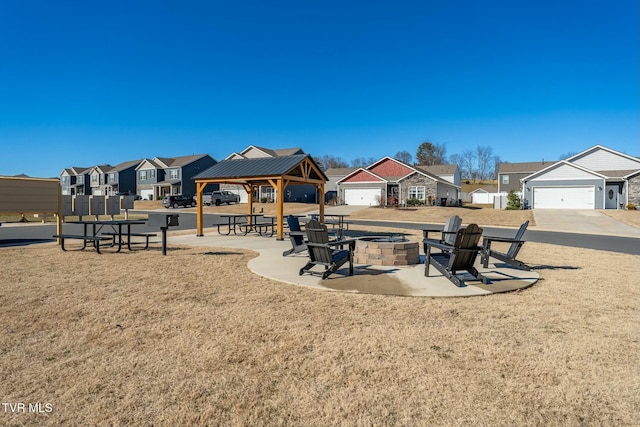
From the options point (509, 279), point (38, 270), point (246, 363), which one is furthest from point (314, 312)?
point (38, 270)

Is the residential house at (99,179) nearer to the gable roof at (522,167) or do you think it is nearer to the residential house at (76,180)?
the residential house at (76,180)

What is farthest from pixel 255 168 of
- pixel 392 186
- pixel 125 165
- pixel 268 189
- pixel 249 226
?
pixel 125 165

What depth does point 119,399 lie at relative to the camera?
297 centimetres

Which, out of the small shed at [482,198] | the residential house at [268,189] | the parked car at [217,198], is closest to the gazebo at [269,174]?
the parked car at [217,198]

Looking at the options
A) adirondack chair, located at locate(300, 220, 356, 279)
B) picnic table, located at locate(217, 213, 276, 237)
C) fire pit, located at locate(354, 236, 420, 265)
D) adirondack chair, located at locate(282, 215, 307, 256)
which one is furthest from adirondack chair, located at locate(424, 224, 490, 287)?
picnic table, located at locate(217, 213, 276, 237)

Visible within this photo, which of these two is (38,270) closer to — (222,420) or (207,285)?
(207,285)

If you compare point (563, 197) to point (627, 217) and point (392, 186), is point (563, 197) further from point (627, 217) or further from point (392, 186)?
point (392, 186)

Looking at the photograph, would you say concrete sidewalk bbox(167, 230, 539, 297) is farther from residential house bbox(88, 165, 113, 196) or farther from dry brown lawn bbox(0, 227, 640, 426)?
residential house bbox(88, 165, 113, 196)

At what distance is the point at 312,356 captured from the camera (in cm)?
375

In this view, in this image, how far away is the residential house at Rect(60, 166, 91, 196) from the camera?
71562 mm

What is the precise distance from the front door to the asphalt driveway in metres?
6.35

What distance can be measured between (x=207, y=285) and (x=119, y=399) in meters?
3.79

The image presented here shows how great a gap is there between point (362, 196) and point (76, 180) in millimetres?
59801

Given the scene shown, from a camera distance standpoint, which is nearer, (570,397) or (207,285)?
(570,397)
